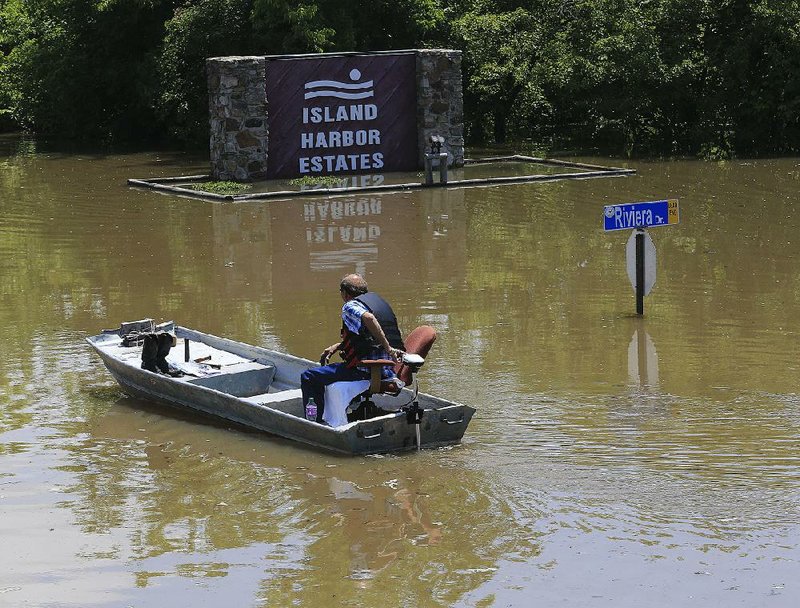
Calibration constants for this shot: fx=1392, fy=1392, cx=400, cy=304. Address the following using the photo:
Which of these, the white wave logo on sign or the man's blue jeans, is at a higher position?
the white wave logo on sign

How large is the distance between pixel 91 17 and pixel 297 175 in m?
11.5

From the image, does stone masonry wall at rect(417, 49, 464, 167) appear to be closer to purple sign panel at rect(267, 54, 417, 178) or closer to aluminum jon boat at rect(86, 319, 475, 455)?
purple sign panel at rect(267, 54, 417, 178)

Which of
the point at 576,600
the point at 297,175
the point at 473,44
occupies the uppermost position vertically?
the point at 473,44

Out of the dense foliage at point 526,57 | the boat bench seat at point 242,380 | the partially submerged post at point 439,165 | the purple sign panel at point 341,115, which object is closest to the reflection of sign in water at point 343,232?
the partially submerged post at point 439,165

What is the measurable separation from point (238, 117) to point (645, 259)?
1283cm

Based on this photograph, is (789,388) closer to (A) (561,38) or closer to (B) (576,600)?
(B) (576,600)

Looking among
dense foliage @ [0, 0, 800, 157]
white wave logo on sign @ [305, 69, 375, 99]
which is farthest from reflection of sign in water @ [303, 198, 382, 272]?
dense foliage @ [0, 0, 800, 157]

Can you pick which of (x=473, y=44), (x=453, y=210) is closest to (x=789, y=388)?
(x=453, y=210)

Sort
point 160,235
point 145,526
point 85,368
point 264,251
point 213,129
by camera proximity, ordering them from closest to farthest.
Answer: point 145,526, point 85,368, point 264,251, point 160,235, point 213,129

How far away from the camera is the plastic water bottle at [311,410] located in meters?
11.0

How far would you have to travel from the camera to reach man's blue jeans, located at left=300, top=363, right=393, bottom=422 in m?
10.7

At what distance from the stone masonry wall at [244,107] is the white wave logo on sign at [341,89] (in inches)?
39.3

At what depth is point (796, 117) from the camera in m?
29.9

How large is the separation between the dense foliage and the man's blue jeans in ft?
67.0
